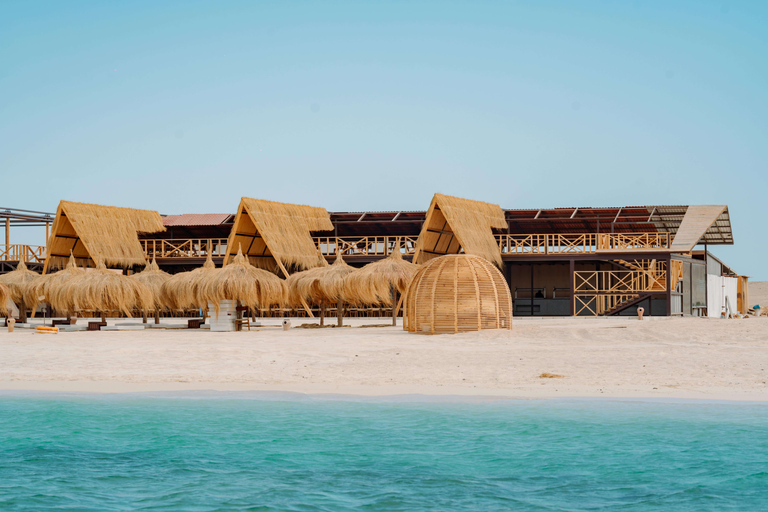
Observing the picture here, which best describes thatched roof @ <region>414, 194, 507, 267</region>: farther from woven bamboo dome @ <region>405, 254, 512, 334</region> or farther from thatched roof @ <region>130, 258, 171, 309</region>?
woven bamboo dome @ <region>405, 254, 512, 334</region>

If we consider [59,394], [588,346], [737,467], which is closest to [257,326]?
[588,346]

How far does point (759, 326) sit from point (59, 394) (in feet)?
48.0

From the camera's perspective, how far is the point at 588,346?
14617 millimetres

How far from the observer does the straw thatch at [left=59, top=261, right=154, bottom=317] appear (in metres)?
21.4

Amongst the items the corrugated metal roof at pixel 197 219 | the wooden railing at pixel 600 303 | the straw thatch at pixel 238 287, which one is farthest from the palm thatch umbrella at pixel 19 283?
the wooden railing at pixel 600 303

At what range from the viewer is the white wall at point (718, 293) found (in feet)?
107

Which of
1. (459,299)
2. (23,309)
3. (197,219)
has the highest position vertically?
(197,219)

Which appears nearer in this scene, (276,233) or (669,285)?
(669,285)

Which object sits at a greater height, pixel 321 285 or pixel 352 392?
pixel 321 285

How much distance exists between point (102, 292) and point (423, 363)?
38.3ft

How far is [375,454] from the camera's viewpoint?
307 inches

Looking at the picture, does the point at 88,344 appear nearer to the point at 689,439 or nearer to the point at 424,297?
the point at 424,297

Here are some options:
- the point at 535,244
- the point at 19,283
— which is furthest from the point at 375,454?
the point at 535,244

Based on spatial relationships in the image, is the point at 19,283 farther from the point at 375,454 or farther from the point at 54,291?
the point at 375,454
